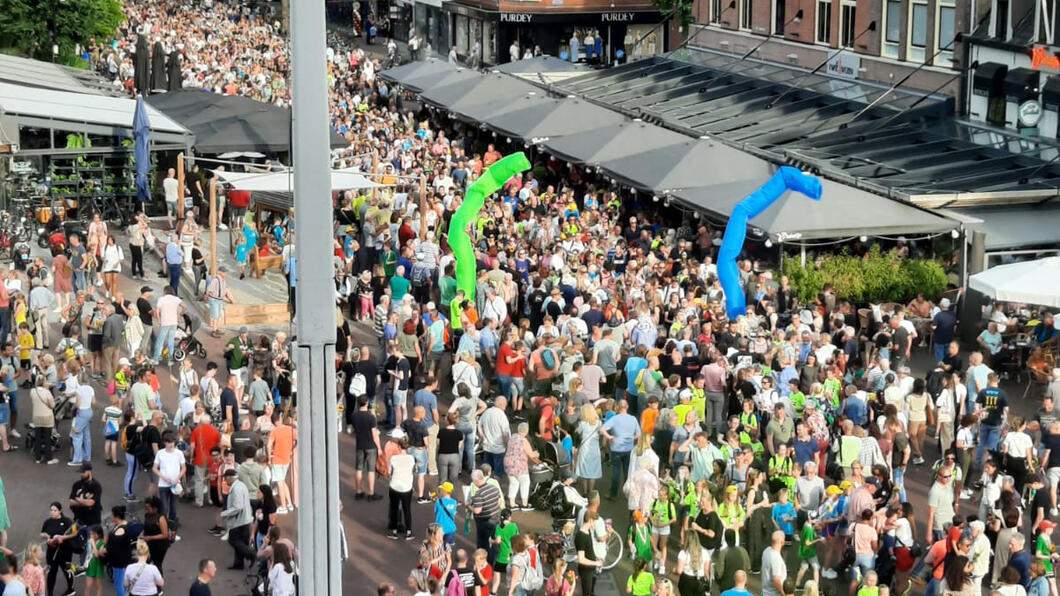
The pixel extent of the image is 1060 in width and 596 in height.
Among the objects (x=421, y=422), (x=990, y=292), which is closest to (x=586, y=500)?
(x=421, y=422)

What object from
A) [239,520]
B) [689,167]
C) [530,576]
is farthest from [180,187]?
[530,576]

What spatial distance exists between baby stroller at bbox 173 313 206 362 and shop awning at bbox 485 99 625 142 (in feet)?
44.7

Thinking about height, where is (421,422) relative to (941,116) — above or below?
below

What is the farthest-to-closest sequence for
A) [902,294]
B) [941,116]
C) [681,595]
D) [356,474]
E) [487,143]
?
[487,143] < [941,116] < [902,294] < [356,474] < [681,595]

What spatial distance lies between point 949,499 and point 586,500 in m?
3.57

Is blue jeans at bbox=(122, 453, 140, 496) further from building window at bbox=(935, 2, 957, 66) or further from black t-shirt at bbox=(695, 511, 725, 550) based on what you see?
building window at bbox=(935, 2, 957, 66)

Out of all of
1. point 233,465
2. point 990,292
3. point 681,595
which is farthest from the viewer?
point 990,292

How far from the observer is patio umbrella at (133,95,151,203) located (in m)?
31.5

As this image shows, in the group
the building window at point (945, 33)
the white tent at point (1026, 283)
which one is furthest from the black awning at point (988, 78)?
the white tent at point (1026, 283)

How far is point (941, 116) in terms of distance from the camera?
33.1m

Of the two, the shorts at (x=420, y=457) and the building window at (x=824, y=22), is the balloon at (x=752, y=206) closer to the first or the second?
the shorts at (x=420, y=457)

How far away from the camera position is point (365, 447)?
1861cm

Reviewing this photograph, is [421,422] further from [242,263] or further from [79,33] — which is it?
[79,33]

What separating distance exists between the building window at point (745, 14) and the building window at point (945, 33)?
11.2 m
